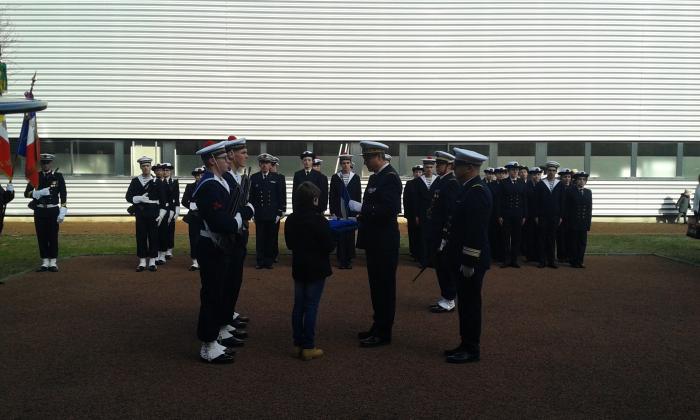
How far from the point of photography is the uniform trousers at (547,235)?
11336 mm

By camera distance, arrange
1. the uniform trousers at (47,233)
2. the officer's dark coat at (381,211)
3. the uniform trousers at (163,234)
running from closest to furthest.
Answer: the officer's dark coat at (381,211), the uniform trousers at (47,233), the uniform trousers at (163,234)

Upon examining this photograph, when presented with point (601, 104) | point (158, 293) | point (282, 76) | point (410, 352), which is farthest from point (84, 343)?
point (601, 104)

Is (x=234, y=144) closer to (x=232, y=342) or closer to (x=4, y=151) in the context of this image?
(x=232, y=342)

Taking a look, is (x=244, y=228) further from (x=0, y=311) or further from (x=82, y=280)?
(x=82, y=280)

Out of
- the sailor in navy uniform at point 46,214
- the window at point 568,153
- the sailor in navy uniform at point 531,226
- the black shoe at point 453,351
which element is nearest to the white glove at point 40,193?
the sailor in navy uniform at point 46,214

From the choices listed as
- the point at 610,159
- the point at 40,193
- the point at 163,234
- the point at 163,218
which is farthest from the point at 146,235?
the point at 610,159

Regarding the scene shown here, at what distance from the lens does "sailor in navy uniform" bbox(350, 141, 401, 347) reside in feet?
19.4

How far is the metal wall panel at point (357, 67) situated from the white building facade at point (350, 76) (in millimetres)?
46

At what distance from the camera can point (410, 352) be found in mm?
5703

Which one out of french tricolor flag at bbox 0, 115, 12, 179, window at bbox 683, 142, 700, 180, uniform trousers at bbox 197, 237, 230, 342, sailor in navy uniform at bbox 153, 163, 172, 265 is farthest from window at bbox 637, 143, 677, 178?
french tricolor flag at bbox 0, 115, 12, 179

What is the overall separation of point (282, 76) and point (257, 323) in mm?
14132

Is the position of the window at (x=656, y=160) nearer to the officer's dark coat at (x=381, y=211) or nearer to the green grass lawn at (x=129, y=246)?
the green grass lawn at (x=129, y=246)

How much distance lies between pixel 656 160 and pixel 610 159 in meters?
1.78

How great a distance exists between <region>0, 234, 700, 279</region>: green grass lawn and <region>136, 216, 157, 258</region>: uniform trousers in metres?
2.09
